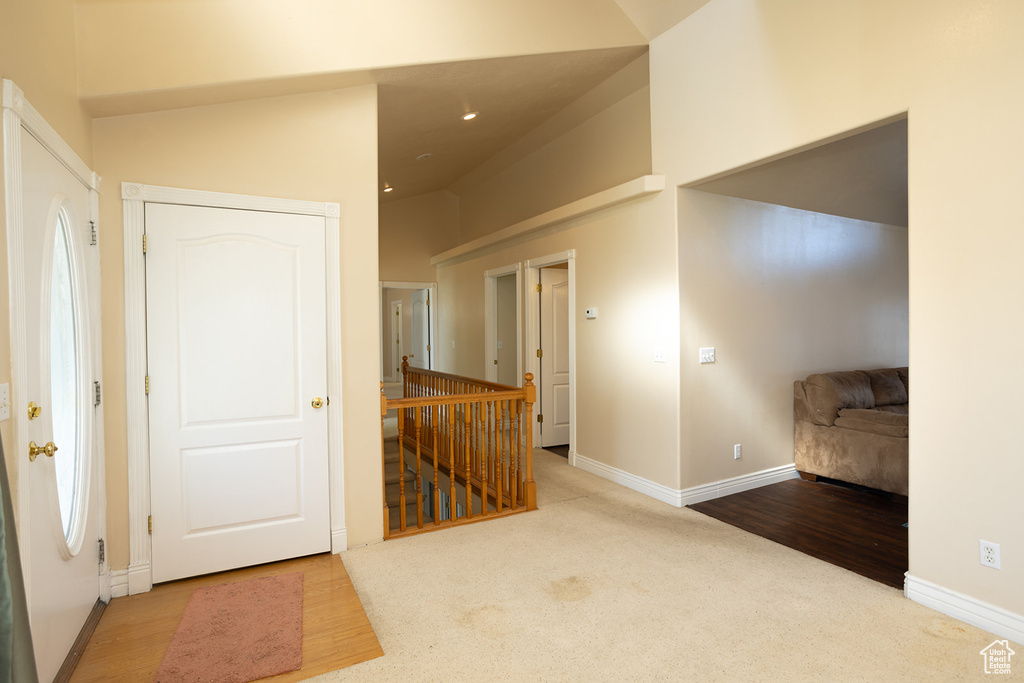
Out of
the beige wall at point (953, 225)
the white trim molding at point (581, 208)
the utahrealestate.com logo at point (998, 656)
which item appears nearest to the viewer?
the utahrealestate.com logo at point (998, 656)

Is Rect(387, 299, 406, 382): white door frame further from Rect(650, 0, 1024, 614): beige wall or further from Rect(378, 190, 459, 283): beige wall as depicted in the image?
Rect(650, 0, 1024, 614): beige wall

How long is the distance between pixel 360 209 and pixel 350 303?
1.88 ft

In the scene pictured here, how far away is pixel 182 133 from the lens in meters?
2.85

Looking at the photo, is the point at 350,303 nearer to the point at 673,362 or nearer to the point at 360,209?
the point at 360,209

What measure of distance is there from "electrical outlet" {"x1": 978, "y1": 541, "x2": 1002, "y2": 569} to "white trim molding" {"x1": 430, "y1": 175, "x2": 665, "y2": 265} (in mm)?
2787

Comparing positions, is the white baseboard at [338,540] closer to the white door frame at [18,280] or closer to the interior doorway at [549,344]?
the white door frame at [18,280]

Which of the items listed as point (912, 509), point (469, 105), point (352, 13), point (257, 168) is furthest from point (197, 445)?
point (912, 509)

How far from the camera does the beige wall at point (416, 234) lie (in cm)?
766

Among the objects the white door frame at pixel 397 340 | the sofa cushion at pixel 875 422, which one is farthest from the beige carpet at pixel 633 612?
the white door frame at pixel 397 340

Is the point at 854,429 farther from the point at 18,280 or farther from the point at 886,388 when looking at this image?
the point at 18,280

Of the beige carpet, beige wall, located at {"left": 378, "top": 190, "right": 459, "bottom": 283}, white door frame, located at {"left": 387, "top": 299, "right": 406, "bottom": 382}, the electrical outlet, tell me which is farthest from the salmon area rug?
white door frame, located at {"left": 387, "top": 299, "right": 406, "bottom": 382}

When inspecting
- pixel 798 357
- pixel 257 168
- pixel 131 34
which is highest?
pixel 131 34

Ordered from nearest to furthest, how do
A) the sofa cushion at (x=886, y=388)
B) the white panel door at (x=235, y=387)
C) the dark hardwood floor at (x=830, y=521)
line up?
the white panel door at (x=235, y=387) → the dark hardwood floor at (x=830, y=521) → the sofa cushion at (x=886, y=388)

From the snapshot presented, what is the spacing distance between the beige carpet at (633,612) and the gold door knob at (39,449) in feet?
4.32
